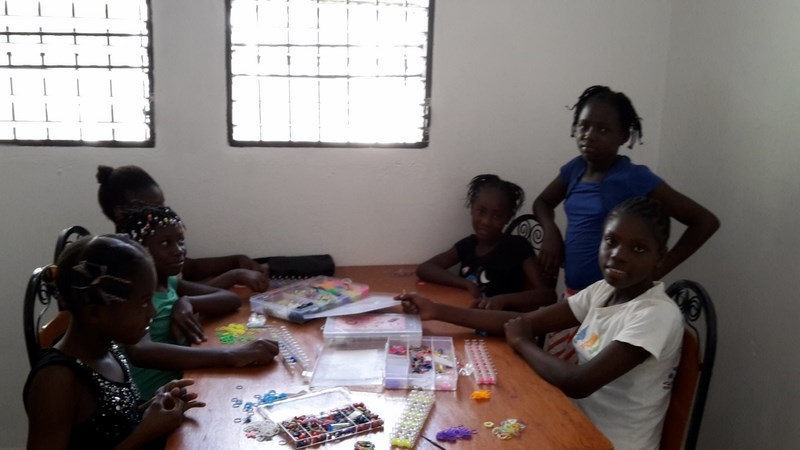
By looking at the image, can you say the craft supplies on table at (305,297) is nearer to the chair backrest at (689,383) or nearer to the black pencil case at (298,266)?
the black pencil case at (298,266)

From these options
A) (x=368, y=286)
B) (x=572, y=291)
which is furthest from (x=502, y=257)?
(x=368, y=286)

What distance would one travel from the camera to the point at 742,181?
7.78 feet

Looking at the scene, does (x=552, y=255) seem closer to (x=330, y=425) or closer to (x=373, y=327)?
(x=373, y=327)

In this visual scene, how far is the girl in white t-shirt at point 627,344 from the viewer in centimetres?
161

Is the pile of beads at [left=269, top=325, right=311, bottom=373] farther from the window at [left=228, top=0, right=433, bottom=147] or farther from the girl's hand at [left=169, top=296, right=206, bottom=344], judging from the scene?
the window at [left=228, top=0, right=433, bottom=147]

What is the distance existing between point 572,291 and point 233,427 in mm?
1363

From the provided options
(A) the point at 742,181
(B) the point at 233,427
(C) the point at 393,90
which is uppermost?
(C) the point at 393,90

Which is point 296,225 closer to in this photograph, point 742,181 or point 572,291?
point 572,291

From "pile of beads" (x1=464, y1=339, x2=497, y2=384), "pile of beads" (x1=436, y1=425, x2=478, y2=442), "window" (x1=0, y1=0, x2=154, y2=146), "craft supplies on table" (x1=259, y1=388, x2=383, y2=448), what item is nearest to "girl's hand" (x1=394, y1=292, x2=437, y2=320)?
"pile of beads" (x1=464, y1=339, x2=497, y2=384)

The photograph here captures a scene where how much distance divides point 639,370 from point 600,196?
0.73 m

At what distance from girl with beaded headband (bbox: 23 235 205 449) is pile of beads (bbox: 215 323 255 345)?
41cm

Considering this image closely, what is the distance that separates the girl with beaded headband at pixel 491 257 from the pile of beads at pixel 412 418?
924 millimetres

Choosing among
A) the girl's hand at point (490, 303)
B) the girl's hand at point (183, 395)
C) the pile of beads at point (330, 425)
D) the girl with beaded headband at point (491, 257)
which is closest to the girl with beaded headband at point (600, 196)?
the girl with beaded headband at point (491, 257)

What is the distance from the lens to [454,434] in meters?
1.37
